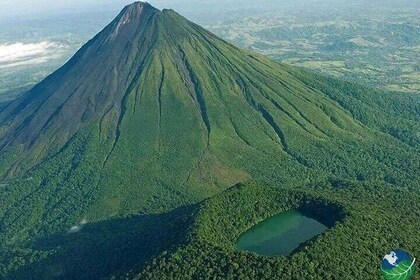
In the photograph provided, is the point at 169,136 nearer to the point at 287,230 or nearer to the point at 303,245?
the point at 287,230

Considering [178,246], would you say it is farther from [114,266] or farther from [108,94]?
[108,94]

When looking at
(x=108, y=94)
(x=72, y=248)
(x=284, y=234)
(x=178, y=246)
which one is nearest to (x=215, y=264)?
(x=178, y=246)

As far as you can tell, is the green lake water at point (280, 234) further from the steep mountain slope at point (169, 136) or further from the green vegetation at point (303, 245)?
the steep mountain slope at point (169, 136)

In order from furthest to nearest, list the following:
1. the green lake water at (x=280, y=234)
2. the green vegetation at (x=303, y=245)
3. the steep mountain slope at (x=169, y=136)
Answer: the steep mountain slope at (x=169, y=136) → the green lake water at (x=280, y=234) → the green vegetation at (x=303, y=245)

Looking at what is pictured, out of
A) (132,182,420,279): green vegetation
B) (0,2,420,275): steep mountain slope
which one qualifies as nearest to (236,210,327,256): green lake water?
(132,182,420,279): green vegetation

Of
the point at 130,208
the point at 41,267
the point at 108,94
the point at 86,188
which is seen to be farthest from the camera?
the point at 108,94

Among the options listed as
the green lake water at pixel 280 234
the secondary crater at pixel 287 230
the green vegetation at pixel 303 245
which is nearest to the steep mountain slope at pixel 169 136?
the green vegetation at pixel 303 245
